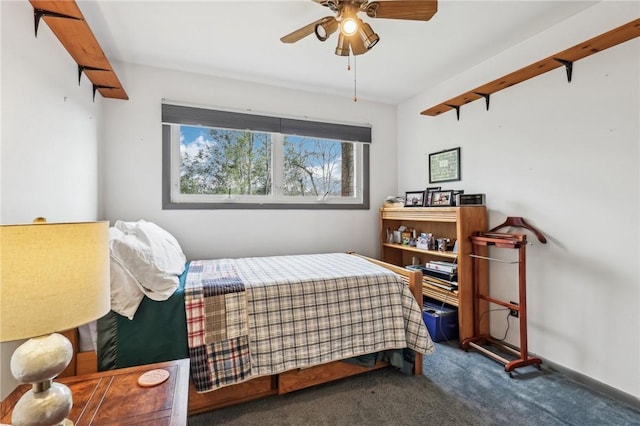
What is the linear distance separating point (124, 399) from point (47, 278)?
0.60 meters

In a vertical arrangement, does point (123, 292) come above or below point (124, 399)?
above

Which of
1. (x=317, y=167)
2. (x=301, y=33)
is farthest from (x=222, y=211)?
(x=301, y=33)

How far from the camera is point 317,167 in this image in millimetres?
3607

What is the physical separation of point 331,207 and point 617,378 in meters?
2.62

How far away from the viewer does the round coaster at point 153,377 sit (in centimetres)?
116

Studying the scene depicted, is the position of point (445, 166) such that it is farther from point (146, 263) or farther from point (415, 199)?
point (146, 263)

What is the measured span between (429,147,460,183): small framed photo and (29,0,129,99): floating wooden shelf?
298cm

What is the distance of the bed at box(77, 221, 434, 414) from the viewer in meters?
1.63

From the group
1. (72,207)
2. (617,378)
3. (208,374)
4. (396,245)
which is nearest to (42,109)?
(72,207)

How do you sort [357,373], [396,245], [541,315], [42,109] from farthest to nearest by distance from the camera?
[396,245] → [541,315] → [357,373] → [42,109]

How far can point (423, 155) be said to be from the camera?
351cm

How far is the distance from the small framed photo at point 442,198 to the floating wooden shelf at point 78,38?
9.42 ft

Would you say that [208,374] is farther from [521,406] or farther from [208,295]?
[521,406]

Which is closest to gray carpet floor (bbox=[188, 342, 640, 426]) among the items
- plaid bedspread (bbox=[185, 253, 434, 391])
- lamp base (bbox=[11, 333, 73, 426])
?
plaid bedspread (bbox=[185, 253, 434, 391])
